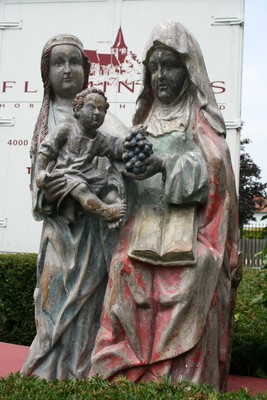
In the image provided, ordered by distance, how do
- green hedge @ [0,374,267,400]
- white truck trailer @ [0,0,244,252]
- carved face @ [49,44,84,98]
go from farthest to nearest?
white truck trailer @ [0,0,244,252]
carved face @ [49,44,84,98]
green hedge @ [0,374,267,400]

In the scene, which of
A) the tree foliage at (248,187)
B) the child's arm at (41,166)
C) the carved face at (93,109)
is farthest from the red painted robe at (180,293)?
the tree foliage at (248,187)

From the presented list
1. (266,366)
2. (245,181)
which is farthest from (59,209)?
(245,181)

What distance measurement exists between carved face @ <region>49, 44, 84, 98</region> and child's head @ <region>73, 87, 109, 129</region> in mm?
594

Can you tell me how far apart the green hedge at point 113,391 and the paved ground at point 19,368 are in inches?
58.6

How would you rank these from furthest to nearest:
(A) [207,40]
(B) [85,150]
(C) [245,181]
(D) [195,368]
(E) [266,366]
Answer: (C) [245,181], (A) [207,40], (E) [266,366], (B) [85,150], (D) [195,368]

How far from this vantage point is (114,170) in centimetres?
427

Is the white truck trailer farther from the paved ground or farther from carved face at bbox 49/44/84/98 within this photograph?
carved face at bbox 49/44/84/98

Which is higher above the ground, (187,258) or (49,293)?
(187,258)

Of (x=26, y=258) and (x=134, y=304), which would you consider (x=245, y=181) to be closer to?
(x=26, y=258)

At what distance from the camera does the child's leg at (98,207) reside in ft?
13.2

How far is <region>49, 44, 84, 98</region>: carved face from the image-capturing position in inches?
181

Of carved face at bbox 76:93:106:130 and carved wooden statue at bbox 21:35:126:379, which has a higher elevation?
carved face at bbox 76:93:106:130

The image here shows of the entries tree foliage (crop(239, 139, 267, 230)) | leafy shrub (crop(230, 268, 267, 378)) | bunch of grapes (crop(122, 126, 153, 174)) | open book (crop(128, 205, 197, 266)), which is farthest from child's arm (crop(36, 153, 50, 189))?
tree foliage (crop(239, 139, 267, 230))

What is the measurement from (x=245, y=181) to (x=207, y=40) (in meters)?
17.0
